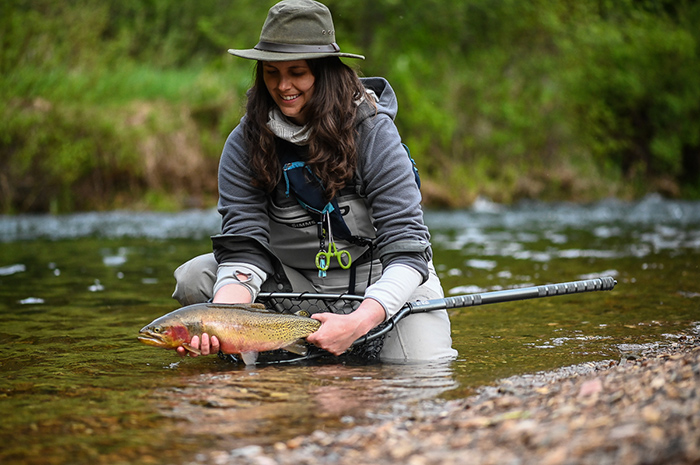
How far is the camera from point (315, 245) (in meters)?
3.85

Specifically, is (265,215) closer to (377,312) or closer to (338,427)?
(377,312)

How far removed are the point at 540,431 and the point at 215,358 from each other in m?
2.13

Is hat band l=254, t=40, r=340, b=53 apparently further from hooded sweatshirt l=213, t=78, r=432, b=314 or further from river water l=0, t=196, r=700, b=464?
river water l=0, t=196, r=700, b=464

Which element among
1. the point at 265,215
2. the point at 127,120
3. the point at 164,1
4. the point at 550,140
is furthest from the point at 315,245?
the point at 164,1

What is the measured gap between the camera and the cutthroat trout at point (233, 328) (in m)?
3.17

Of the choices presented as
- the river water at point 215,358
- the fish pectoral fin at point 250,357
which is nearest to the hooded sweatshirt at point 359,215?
the fish pectoral fin at point 250,357

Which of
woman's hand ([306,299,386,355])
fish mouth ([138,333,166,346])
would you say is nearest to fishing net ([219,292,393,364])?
woman's hand ([306,299,386,355])

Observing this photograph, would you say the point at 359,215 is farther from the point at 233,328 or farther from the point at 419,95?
the point at 419,95

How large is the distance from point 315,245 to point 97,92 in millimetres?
13462

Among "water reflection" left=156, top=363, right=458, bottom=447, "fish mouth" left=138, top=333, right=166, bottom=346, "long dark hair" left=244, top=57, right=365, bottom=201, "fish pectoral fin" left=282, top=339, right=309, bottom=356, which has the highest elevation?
"long dark hair" left=244, top=57, right=365, bottom=201

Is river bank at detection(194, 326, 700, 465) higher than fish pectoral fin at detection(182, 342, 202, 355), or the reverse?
fish pectoral fin at detection(182, 342, 202, 355)

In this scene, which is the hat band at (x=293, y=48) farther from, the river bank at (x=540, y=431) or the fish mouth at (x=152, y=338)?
the river bank at (x=540, y=431)

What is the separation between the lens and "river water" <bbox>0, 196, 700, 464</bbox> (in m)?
2.57

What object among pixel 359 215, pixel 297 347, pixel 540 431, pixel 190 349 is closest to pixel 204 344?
pixel 190 349
